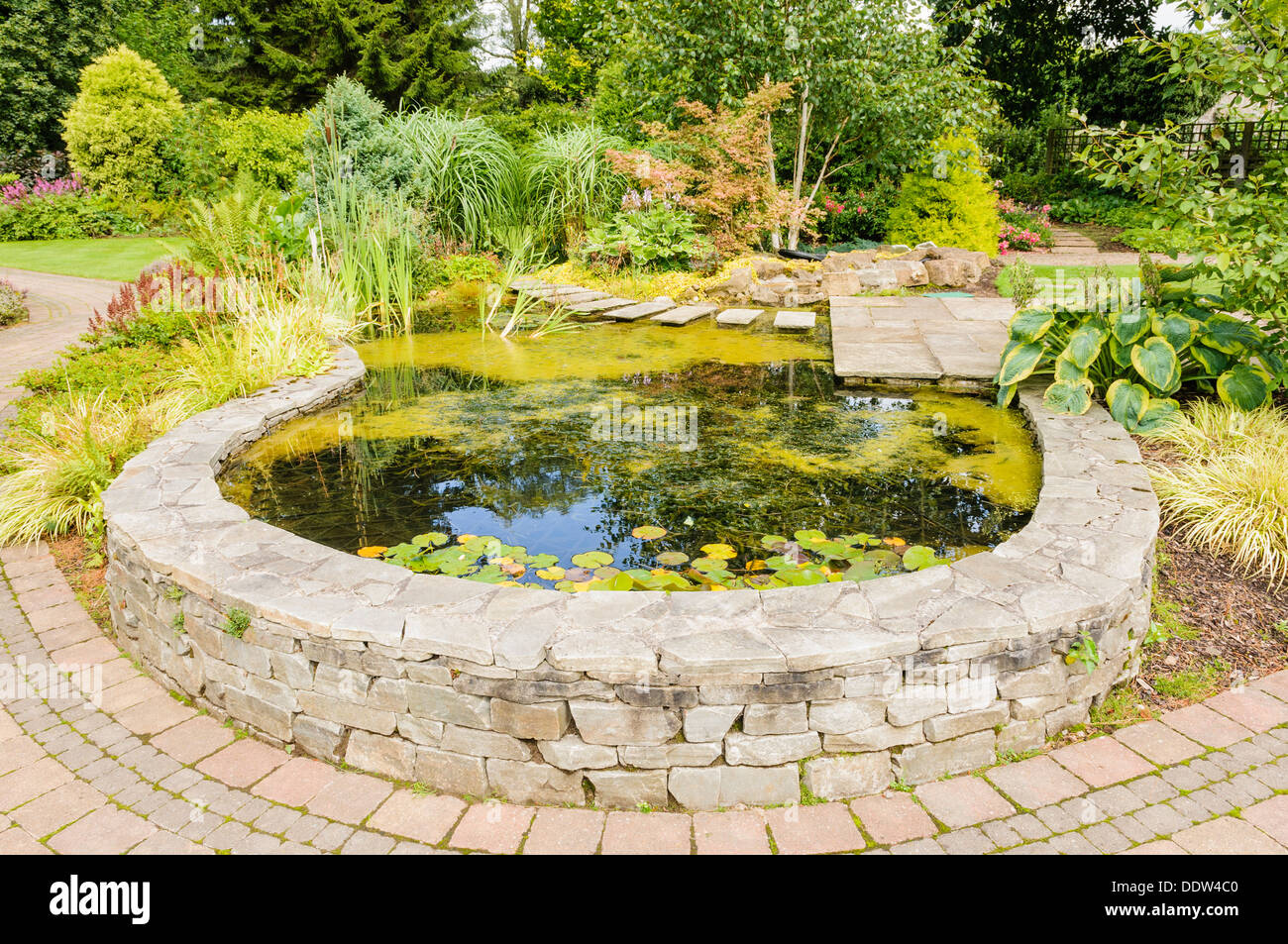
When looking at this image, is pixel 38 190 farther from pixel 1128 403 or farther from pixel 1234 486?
pixel 1234 486

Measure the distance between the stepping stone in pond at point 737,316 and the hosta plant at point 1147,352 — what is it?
244 cm

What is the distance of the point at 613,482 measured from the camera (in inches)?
135

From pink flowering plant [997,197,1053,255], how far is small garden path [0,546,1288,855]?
8.33m

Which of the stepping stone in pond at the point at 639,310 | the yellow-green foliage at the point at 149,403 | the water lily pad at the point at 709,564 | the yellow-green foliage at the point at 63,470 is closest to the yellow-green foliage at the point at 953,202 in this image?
the stepping stone in pond at the point at 639,310

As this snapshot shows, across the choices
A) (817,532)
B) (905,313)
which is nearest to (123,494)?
(817,532)

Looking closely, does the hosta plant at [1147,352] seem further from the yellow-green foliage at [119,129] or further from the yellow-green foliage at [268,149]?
the yellow-green foliage at [119,129]

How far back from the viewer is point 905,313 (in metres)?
6.17

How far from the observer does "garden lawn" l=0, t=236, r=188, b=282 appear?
32.9 feet

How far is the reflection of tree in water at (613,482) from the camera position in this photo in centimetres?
303

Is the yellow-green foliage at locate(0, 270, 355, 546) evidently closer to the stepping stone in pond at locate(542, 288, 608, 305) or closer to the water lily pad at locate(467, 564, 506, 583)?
the stepping stone in pond at locate(542, 288, 608, 305)

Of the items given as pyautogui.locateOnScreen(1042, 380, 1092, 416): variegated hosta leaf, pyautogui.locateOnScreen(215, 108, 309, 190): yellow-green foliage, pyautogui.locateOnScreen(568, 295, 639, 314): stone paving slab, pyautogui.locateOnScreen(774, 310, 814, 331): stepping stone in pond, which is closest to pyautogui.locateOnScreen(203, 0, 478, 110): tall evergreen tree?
pyautogui.locateOnScreen(215, 108, 309, 190): yellow-green foliage

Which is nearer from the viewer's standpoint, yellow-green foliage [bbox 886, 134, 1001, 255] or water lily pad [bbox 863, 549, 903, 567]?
water lily pad [bbox 863, 549, 903, 567]
